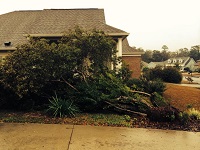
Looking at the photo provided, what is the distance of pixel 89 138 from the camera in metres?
6.24

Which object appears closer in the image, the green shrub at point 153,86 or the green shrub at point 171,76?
the green shrub at point 153,86

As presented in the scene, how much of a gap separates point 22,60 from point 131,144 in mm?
5243

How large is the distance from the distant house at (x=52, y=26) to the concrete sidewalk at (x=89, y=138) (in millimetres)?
8752

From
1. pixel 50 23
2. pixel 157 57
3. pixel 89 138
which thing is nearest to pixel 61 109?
pixel 89 138

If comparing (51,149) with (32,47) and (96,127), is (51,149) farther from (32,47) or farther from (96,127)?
(32,47)

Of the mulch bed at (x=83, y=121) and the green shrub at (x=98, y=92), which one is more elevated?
the green shrub at (x=98, y=92)

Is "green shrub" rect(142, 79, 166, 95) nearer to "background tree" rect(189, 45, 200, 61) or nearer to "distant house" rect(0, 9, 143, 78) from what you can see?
"distant house" rect(0, 9, 143, 78)

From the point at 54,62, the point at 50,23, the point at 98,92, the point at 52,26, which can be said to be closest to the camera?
the point at 54,62

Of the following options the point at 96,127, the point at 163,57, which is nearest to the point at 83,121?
the point at 96,127

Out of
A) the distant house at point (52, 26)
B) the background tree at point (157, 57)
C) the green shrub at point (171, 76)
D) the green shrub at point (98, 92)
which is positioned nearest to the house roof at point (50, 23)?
the distant house at point (52, 26)

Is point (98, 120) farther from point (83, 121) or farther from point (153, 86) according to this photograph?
point (153, 86)

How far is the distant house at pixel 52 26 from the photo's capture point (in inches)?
620

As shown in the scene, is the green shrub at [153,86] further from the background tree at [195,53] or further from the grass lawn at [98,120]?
the background tree at [195,53]

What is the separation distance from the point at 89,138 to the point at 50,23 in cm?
1303
